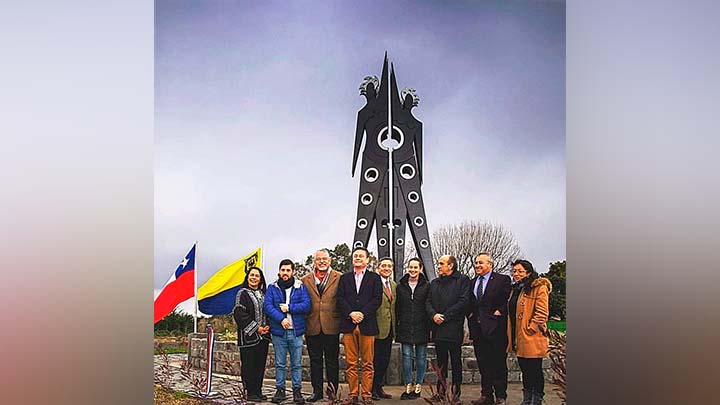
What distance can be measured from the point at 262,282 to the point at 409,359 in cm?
111

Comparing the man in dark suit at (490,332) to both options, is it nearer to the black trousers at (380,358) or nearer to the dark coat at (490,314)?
the dark coat at (490,314)

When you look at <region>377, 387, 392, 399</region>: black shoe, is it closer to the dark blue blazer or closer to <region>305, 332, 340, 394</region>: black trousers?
<region>305, 332, 340, 394</region>: black trousers

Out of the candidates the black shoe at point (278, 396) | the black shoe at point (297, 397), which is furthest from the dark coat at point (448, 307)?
the black shoe at point (278, 396)

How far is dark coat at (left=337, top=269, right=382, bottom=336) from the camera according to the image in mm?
5738

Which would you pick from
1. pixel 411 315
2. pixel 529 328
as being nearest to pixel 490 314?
pixel 529 328

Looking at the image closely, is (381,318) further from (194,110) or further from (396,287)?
(194,110)

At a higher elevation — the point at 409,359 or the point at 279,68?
the point at 279,68

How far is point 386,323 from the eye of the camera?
5.81 m

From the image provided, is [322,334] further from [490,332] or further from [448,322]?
[490,332]

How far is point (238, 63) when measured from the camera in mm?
5848

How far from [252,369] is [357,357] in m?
0.69

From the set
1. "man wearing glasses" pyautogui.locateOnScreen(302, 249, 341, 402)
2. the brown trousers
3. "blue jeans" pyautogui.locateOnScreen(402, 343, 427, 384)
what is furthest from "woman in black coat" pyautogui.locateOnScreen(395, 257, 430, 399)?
"man wearing glasses" pyautogui.locateOnScreen(302, 249, 341, 402)
